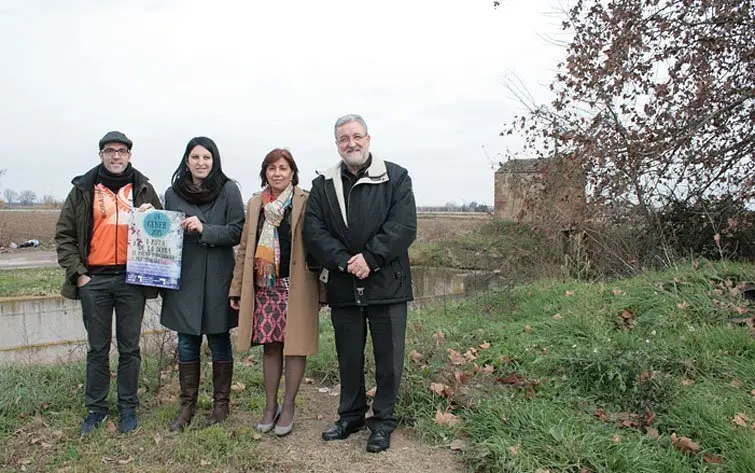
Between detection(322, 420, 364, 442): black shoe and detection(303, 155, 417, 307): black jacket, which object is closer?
detection(303, 155, 417, 307): black jacket

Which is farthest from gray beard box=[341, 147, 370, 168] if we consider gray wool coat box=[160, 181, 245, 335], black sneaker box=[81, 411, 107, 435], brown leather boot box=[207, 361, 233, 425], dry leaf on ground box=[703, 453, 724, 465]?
dry leaf on ground box=[703, 453, 724, 465]

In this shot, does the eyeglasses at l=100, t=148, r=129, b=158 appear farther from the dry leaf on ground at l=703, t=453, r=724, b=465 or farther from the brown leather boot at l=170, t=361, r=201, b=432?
the dry leaf on ground at l=703, t=453, r=724, b=465

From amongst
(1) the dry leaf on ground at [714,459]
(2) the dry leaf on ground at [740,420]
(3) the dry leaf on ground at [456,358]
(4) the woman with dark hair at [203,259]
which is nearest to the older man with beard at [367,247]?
(4) the woman with dark hair at [203,259]

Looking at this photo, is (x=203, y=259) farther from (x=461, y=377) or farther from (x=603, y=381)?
(x=603, y=381)

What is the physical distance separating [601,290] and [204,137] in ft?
17.2

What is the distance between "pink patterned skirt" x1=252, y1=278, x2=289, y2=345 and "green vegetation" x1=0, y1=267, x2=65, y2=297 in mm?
11527

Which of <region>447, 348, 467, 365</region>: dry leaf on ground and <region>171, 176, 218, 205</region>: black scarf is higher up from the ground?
<region>171, 176, 218, 205</region>: black scarf

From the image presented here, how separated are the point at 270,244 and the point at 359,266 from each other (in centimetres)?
71

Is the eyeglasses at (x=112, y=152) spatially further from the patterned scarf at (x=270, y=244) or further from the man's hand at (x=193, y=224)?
the patterned scarf at (x=270, y=244)

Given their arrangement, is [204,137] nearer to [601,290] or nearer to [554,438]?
[554,438]

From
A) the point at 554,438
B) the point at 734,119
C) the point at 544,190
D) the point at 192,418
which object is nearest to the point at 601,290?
the point at 544,190

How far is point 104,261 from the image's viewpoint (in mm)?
4254

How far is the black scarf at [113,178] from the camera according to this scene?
430cm

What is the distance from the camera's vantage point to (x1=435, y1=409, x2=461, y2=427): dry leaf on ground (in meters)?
4.32
